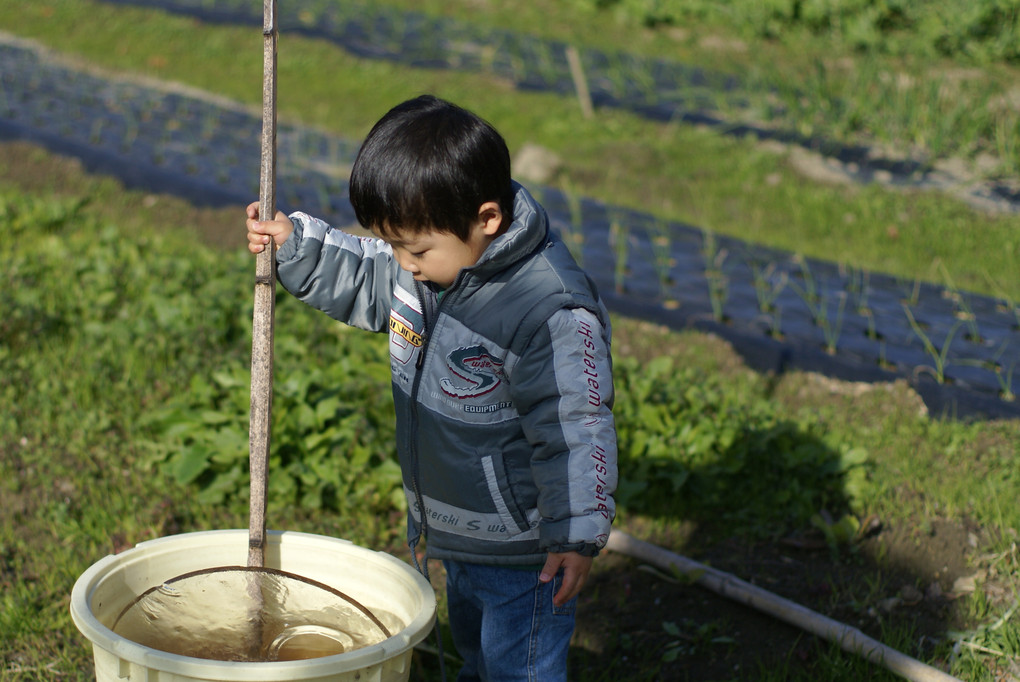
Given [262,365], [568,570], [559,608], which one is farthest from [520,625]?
[262,365]

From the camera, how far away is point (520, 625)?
1868 mm

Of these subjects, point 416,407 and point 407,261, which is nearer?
point 407,261

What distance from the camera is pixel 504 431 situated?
5.81ft

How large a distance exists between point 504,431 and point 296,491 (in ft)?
4.65

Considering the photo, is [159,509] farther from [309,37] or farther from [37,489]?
[309,37]

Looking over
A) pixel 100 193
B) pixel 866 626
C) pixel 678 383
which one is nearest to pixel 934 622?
pixel 866 626

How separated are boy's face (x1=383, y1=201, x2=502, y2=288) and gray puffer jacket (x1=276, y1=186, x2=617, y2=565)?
1.2 inches

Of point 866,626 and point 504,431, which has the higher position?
point 504,431

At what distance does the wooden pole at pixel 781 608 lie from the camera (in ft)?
7.28

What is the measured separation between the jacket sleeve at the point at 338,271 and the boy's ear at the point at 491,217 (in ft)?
1.05

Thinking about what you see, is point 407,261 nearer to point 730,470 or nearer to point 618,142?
point 730,470

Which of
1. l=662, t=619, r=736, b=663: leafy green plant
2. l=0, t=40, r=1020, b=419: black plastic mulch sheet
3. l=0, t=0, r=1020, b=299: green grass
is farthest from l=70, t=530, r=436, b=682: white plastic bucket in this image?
l=0, t=0, r=1020, b=299: green grass

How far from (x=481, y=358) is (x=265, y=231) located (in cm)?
48

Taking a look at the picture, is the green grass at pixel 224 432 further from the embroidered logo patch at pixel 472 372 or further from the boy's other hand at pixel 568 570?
the embroidered logo patch at pixel 472 372
